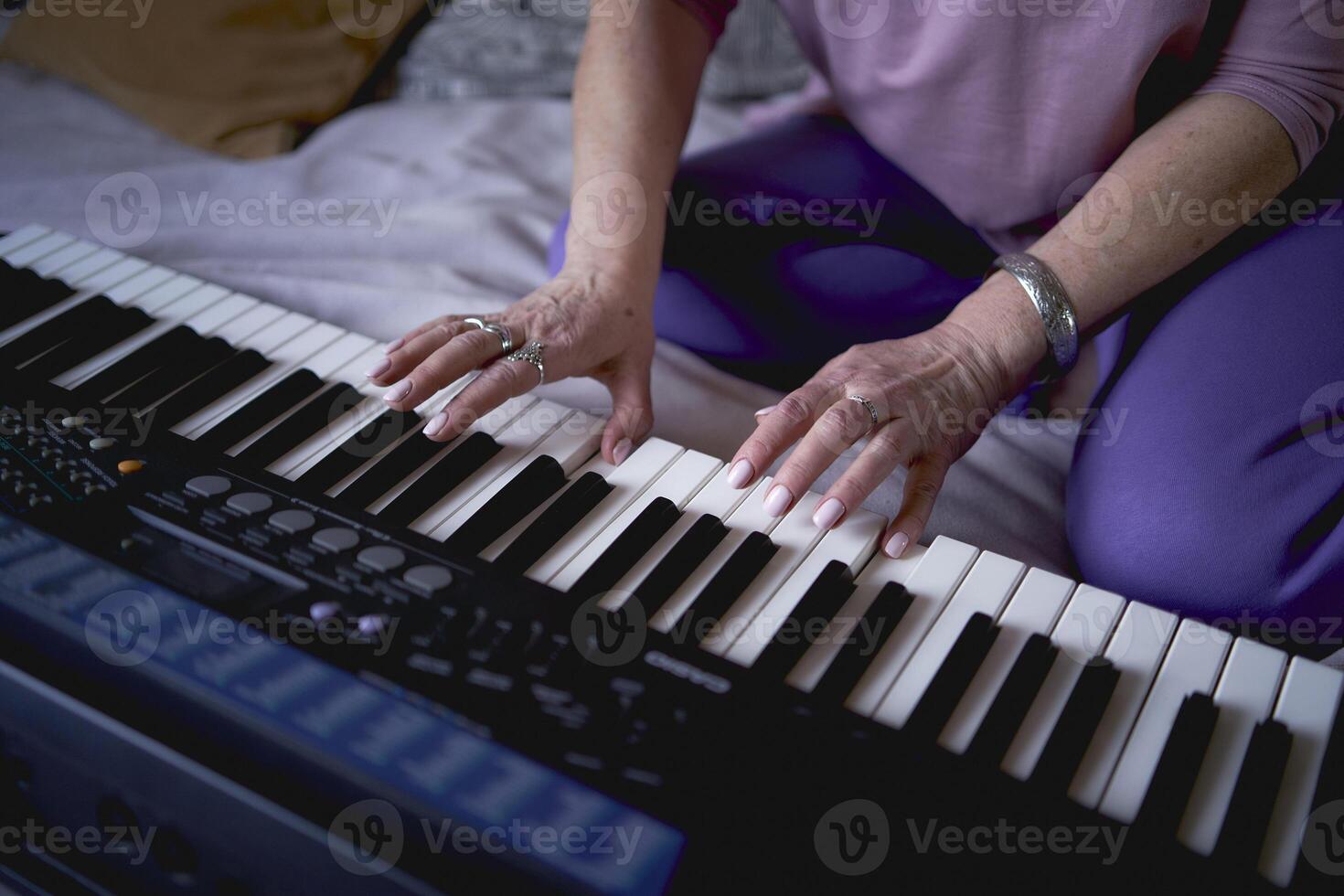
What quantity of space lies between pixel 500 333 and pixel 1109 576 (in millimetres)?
620

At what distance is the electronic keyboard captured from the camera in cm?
56

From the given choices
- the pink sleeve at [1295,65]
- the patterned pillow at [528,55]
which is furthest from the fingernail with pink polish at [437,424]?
the patterned pillow at [528,55]

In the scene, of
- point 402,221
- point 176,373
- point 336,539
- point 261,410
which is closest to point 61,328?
point 176,373

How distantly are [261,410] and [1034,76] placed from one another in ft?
2.86

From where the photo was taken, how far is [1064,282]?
0.97 m

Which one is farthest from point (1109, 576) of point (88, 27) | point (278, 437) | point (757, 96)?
point (88, 27)

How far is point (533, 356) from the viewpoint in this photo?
0.92 metres

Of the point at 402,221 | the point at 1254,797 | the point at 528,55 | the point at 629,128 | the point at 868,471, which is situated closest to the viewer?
the point at 1254,797

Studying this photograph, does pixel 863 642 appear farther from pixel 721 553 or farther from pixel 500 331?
pixel 500 331

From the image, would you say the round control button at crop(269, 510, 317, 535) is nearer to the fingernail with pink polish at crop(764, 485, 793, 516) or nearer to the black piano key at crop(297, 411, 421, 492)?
the black piano key at crop(297, 411, 421, 492)

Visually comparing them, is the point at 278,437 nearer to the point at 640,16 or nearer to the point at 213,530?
the point at 213,530

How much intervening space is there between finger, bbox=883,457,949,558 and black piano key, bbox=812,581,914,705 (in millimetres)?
49

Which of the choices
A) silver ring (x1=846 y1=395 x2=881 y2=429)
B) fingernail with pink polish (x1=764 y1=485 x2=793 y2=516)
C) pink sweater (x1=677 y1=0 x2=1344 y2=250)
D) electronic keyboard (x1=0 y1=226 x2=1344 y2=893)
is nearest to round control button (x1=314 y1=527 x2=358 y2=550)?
electronic keyboard (x1=0 y1=226 x2=1344 y2=893)

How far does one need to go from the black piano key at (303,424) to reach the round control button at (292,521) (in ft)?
0.36
